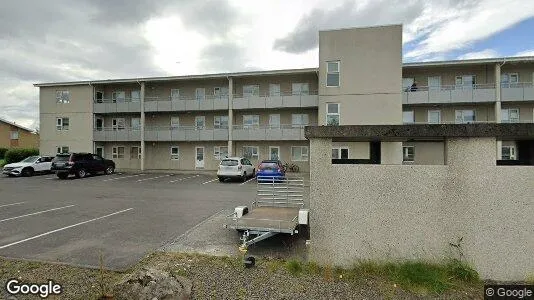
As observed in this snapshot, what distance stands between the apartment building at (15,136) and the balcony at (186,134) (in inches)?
1461

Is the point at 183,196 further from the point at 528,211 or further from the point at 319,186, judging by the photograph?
the point at 528,211

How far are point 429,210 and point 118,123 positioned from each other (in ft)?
107

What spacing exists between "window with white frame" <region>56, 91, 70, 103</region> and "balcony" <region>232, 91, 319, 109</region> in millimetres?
18657

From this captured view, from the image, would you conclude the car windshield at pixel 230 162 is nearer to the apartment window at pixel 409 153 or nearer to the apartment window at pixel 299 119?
the apartment window at pixel 299 119

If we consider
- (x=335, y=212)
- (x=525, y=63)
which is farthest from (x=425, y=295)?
(x=525, y=63)

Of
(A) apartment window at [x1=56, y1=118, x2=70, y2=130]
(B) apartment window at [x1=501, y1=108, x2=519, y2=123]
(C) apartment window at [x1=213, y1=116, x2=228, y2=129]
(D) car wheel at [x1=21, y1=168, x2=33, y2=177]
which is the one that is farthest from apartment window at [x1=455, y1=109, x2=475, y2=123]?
(A) apartment window at [x1=56, y1=118, x2=70, y2=130]

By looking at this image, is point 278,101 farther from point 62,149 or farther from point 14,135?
point 14,135

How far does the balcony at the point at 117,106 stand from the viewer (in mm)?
28953

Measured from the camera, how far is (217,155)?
28734mm

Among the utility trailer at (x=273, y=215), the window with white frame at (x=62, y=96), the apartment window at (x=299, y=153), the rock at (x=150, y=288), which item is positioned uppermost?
the window with white frame at (x=62, y=96)

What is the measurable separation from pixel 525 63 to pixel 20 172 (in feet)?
140

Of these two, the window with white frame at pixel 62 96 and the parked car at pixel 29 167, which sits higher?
the window with white frame at pixel 62 96

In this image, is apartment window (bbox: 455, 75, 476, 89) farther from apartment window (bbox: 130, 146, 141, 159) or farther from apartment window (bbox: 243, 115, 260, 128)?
apartment window (bbox: 130, 146, 141, 159)

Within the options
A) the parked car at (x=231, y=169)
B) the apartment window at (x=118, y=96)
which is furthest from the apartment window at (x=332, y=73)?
the apartment window at (x=118, y=96)
